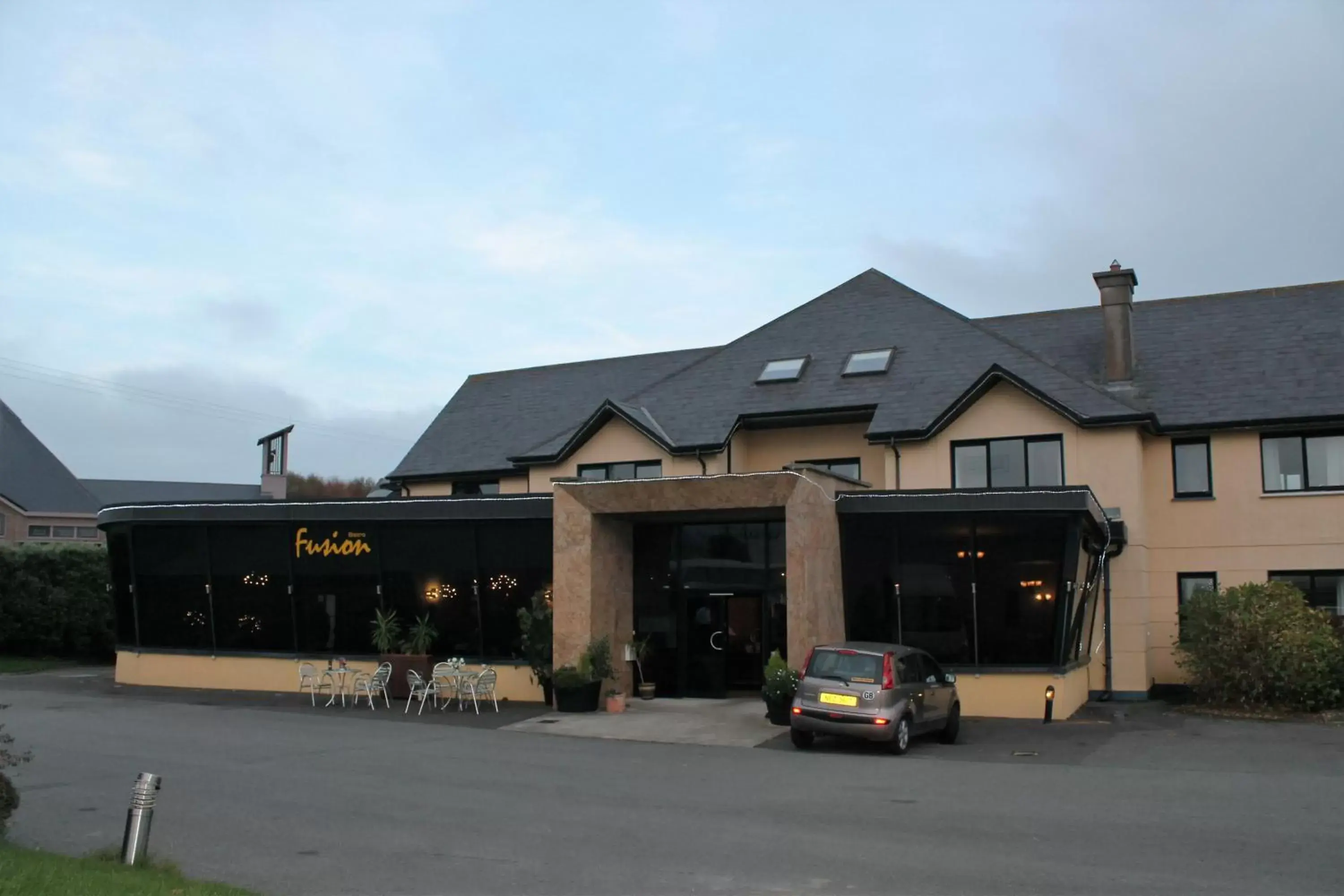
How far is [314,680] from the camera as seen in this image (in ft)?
77.9

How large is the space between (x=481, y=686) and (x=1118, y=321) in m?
16.2

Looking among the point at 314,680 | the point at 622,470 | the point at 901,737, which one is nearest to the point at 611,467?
the point at 622,470

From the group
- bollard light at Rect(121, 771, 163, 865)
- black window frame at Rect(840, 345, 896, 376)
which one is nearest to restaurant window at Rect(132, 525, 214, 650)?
black window frame at Rect(840, 345, 896, 376)

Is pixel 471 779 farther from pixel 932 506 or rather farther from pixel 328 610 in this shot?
pixel 328 610

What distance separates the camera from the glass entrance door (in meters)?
24.3

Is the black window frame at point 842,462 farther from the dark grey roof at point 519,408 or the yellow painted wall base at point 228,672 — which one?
the yellow painted wall base at point 228,672

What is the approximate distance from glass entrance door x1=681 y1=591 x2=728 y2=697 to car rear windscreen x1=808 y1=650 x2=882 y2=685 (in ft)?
21.2

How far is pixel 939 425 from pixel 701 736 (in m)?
9.33

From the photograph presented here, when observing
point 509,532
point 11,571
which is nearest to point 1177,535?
point 509,532

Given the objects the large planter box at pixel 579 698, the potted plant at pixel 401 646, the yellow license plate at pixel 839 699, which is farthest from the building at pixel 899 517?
the yellow license plate at pixel 839 699

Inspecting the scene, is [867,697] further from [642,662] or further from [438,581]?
[438,581]

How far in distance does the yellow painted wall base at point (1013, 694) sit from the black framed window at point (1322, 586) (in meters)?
6.31

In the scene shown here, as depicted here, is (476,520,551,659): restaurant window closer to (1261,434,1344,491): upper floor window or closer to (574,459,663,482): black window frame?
(574,459,663,482): black window frame

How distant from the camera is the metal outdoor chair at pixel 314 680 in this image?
23.6 metres
